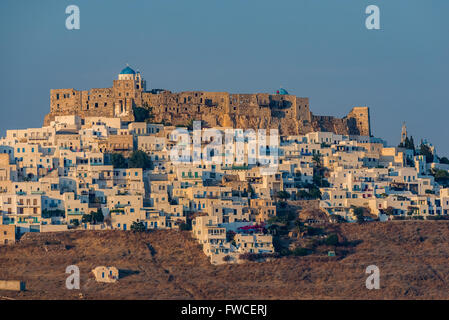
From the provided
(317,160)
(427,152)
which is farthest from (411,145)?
(317,160)

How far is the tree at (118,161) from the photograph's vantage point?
12462 centimetres

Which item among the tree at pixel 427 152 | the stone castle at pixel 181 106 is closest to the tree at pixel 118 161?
the stone castle at pixel 181 106

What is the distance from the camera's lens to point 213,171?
12450cm

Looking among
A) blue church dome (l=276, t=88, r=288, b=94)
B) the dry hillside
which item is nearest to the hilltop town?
the dry hillside

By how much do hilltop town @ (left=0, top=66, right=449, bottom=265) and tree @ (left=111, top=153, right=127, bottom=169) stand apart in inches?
3.0

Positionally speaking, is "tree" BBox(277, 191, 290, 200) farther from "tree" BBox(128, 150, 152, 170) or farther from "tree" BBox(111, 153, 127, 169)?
"tree" BBox(111, 153, 127, 169)

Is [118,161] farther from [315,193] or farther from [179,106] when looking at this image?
[315,193]

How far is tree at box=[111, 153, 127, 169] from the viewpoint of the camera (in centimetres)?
12462

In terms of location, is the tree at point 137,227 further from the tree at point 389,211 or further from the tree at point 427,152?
the tree at point 427,152

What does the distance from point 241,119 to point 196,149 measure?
277 inches

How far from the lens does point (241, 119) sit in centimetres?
13300
